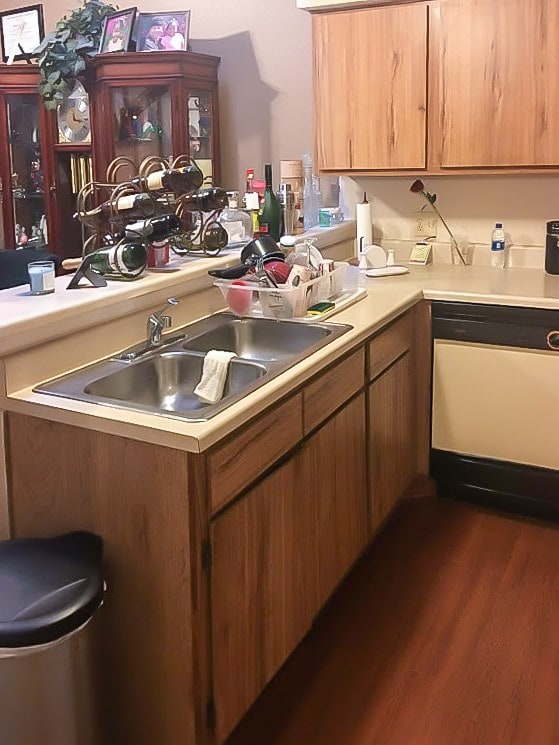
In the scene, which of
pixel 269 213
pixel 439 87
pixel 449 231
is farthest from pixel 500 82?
pixel 269 213

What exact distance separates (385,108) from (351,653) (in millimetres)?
2058

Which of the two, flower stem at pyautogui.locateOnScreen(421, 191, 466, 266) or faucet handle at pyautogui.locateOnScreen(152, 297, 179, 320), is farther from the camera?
flower stem at pyautogui.locateOnScreen(421, 191, 466, 266)

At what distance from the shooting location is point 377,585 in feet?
8.82

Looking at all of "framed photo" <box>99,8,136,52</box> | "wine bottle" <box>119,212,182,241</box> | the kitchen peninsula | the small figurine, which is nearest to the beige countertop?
the kitchen peninsula

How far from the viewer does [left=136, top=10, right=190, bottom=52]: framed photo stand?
406cm

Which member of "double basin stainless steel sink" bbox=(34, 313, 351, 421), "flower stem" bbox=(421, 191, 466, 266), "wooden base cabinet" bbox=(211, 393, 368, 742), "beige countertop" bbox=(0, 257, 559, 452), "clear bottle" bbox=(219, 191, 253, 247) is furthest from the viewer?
"flower stem" bbox=(421, 191, 466, 266)

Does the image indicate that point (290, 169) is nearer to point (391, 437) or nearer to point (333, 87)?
point (333, 87)

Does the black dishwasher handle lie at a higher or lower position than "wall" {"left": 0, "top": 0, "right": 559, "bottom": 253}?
lower

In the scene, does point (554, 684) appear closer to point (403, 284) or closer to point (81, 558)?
point (81, 558)

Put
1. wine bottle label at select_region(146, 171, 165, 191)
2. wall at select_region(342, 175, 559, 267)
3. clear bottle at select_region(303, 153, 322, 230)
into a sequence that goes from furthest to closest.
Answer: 1. clear bottle at select_region(303, 153, 322, 230)
2. wall at select_region(342, 175, 559, 267)
3. wine bottle label at select_region(146, 171, 165, 191)

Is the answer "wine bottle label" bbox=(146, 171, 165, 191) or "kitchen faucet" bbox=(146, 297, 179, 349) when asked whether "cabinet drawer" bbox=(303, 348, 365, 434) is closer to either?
"kitchen faucet" bbox=(146, 297, 179, 349)

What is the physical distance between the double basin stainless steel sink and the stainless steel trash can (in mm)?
364

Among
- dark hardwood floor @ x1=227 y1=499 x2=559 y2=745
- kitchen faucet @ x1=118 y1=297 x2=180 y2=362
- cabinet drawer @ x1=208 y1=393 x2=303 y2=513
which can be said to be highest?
kitchen faucet @ x1=118 y1=297 x2=180 y2=362

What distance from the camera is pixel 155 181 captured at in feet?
8.07
